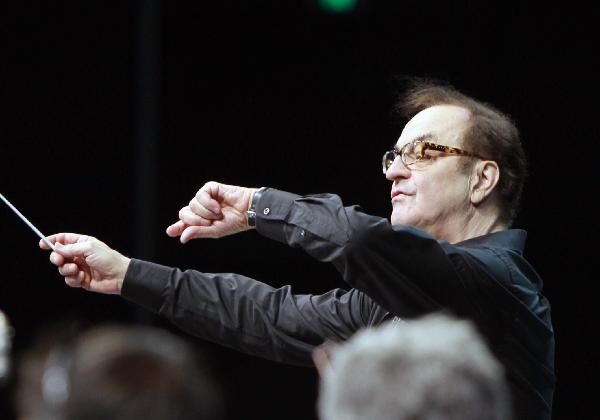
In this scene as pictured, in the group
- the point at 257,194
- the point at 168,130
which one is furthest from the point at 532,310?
the point at 168,130

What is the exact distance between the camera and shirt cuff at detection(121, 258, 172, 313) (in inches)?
85.4

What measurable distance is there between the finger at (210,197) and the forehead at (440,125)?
0.48 meters

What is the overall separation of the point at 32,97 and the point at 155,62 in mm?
465

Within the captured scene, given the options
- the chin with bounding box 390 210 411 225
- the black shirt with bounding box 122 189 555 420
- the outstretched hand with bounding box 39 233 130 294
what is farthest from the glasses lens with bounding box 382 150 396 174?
the outstretched hand with bounding box 39 233 130 294

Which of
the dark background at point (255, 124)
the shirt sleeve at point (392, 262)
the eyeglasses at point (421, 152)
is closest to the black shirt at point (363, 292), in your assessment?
the shirt sleeve at point (392, 262)

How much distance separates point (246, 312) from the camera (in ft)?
7.36

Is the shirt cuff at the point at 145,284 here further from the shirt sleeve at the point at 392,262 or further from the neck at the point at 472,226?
the neck at the point at 472,226

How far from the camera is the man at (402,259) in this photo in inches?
74.2

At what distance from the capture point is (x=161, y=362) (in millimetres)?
938

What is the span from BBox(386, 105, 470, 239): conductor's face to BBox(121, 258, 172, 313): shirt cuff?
56 centimetres

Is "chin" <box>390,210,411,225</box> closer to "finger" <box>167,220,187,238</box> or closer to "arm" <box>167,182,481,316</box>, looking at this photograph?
"arm" <box>167,182,481,316</box>

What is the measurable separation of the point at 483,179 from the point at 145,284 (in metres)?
0.82

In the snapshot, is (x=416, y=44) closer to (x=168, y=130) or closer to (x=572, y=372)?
(x=168, y=130)

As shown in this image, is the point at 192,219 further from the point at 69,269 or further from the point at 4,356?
the point at 4,356
